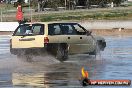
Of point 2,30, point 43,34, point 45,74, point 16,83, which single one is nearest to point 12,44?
point 43,34

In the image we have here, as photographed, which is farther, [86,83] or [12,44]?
[12,44]

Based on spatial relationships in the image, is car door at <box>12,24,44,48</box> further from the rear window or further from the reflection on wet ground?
the reflection on wet ground

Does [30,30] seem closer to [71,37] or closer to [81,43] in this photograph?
[71,37]

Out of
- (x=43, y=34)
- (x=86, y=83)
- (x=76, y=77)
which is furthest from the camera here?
(x=43, y=34)

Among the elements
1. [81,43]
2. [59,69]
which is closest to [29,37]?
[81,43]

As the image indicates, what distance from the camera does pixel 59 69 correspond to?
20078mm

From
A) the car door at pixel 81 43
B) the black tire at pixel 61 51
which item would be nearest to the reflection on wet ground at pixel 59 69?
the black tire at pixel 61 51

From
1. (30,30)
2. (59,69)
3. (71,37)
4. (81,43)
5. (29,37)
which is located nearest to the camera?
(59,69)

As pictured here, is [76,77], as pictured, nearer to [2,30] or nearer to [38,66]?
[38,66]

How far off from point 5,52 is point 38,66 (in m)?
7.31

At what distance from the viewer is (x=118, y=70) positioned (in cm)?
1931

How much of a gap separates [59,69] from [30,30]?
3.84m

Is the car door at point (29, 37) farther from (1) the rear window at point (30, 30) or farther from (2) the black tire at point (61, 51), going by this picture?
(2) the black tire at point (61, 51)

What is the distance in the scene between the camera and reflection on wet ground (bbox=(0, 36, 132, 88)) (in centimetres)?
1616
